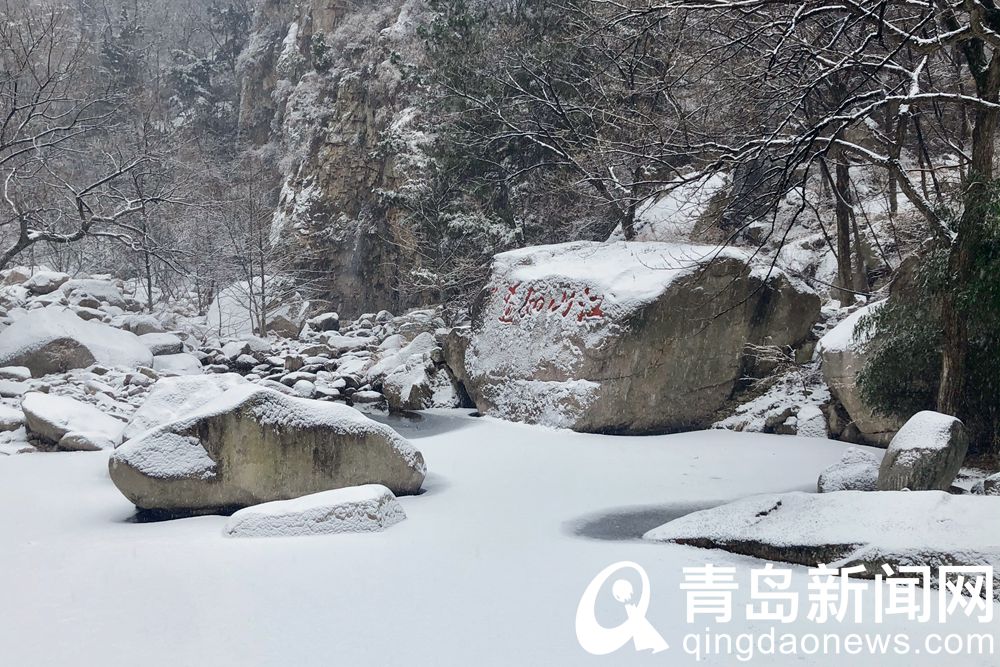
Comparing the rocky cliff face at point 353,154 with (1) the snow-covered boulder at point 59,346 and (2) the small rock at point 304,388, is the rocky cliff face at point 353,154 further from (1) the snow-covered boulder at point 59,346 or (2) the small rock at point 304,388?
(1) the snow-covered boulder at point 59,346

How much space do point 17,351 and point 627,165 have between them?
11.5 m

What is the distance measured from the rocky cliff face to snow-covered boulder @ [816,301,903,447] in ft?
45.2

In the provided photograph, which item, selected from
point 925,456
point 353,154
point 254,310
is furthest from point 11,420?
point 353,154

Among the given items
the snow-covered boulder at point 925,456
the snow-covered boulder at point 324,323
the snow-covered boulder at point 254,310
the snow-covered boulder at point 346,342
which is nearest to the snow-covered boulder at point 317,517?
the snow-covered boulder at point 925,456

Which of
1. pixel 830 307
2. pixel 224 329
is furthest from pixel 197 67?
pixel 830 307

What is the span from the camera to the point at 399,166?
23625 mm

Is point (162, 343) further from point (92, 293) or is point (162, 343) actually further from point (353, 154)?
point (353, 154)

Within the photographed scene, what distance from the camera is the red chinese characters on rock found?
36.2 ft

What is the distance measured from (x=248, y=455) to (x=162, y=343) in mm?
11864

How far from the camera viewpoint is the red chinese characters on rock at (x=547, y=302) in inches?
434

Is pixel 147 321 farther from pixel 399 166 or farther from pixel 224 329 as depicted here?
pixel 399 166

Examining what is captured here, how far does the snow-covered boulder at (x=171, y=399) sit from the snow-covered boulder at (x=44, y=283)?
14517mm

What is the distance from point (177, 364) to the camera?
54.7ft

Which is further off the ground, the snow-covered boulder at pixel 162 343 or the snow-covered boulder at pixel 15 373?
the snow-covered boulder at pixel 162 343
